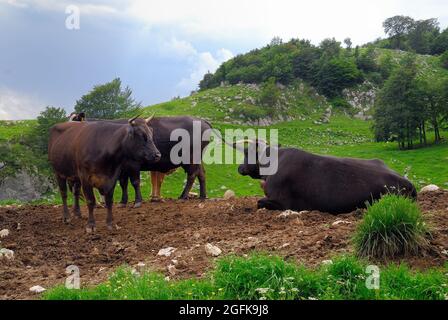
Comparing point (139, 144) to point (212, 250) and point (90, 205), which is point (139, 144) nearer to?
point (90, 205)

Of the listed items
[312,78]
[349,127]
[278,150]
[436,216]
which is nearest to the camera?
[436,216]

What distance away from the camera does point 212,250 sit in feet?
23.6

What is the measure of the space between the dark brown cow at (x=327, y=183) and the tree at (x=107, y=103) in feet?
132

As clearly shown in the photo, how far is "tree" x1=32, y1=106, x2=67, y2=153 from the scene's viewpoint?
44.5 meters

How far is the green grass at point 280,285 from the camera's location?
543 cm

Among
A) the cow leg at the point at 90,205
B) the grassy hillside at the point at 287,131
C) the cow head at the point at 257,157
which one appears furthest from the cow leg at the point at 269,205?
the grassy hillside at the point at 287,131

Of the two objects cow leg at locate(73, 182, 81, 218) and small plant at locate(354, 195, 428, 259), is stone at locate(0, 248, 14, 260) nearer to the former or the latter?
cow leg at locate(73, 182, 81, 218)

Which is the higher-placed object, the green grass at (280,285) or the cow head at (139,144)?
the cow head at (139,144)

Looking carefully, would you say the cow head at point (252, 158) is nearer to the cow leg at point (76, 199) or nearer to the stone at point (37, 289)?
the cow leg at point (76, 199)

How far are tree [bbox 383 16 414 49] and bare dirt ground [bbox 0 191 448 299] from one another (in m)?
143

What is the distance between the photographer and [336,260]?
600 centimetres
